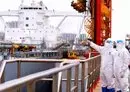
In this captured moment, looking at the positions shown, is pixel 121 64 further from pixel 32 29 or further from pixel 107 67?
pixel 32 29

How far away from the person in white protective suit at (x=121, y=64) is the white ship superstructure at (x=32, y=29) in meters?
56.3

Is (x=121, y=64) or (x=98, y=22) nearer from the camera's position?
(x=121, y=64)

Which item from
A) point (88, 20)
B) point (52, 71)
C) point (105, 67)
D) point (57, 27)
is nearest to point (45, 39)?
point (57, 27)

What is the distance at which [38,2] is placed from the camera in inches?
2928

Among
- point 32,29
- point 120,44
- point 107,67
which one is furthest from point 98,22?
point 32,29

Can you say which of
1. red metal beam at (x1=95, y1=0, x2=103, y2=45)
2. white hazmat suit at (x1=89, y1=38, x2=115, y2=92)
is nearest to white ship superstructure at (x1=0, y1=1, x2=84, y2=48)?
red metal beam at (x1=95, y1=0, x2=103, y2=45)

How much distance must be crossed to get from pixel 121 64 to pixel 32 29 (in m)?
60.8

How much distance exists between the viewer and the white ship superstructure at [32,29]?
67625 mm

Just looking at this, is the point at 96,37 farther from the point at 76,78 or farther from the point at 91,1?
the point at 76,78

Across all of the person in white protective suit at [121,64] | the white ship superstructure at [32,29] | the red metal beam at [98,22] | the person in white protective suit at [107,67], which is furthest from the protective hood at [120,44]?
the white ship superstructure at [32,29]

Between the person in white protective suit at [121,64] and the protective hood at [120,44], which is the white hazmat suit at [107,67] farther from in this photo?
the protective hood at [120,44]

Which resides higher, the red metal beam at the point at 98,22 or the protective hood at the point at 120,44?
the red metal beam at the point at 98,22

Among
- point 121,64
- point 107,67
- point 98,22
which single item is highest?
point 98,22

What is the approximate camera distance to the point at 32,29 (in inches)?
2724
